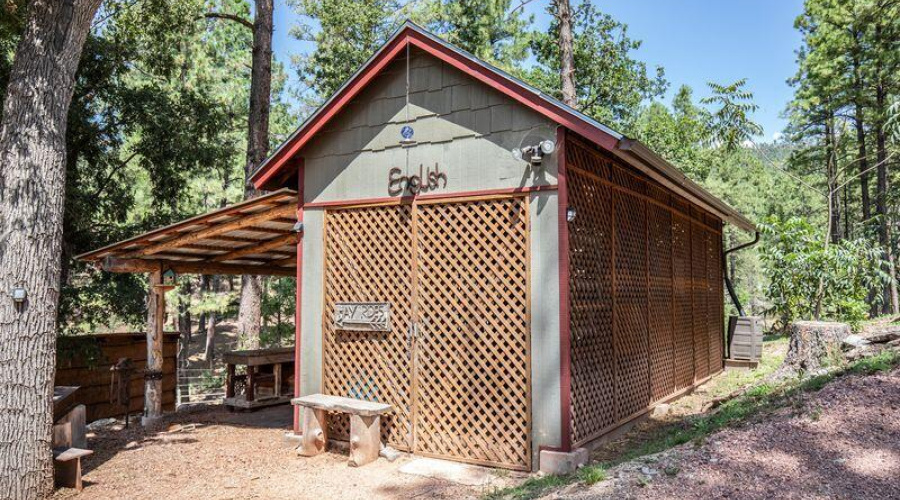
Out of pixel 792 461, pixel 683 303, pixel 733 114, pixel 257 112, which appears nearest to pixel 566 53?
pixel 733 114

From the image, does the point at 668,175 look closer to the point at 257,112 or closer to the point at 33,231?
the point at 33,231

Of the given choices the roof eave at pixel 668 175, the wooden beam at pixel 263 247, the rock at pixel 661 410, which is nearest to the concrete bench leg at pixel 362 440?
the wooden beam at pixel 263 247

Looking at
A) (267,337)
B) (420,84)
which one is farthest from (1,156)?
(267,337)

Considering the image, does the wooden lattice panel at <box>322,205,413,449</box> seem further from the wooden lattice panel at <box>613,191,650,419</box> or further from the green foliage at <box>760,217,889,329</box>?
the green foliage at <box>760,217,889,329</box>

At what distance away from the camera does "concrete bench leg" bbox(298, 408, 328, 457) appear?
21.5 feet

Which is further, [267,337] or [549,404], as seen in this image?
[267,337]

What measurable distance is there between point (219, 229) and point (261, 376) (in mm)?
3458

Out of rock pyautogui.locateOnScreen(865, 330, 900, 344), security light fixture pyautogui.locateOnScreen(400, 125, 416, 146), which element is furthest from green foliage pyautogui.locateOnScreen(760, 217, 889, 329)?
security light fixture pyautogui.locateOnScreen(400, 125, 416, 146)

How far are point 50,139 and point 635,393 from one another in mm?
7085

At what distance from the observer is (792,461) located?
4270 millimetres

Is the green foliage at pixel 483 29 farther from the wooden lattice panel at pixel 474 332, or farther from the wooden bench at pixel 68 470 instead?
the wooden bench at pixel 68 470

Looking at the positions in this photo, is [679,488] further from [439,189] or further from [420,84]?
[420,84]

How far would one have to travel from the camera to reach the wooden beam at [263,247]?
8856mm

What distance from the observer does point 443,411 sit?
607 cm
